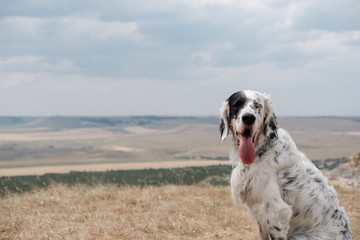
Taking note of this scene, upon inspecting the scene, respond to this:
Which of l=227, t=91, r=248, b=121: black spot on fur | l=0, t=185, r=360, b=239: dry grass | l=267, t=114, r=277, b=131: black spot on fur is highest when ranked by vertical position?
l=227, t=91, r=248, b=121: black spot on fur

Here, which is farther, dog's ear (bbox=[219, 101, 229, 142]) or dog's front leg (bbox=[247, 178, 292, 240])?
dog's ear (bbox=[219, 101, 229, 142])

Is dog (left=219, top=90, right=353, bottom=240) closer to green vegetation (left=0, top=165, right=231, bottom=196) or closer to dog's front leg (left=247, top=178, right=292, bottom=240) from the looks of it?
dog's front leg (left=247, top=178, right=292, bottom=240)

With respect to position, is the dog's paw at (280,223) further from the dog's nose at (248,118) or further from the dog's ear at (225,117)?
the dog's ear at (225,117)

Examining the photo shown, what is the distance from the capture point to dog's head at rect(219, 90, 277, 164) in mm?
4742

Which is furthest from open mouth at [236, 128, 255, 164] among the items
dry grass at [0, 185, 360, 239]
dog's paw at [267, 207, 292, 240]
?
dry grass at [0, 185, 360, 239]

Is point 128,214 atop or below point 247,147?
below

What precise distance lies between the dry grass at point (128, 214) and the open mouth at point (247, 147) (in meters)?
2.60

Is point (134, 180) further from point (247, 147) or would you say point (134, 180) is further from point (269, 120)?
point (247, 147)

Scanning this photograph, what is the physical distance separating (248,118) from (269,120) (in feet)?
1.42

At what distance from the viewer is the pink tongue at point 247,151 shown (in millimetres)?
4695

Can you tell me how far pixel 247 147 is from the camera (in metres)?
4.72

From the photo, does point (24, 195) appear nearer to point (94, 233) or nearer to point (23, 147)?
point (94, 233)

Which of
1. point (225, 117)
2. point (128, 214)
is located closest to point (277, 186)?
point (225, 117)

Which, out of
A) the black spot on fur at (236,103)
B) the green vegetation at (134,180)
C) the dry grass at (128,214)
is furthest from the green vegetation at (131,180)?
the black spot on fur at (236,103)
